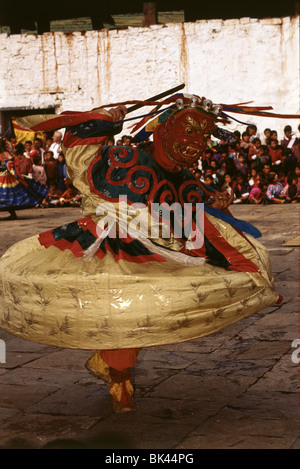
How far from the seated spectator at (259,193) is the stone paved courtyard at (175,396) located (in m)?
9.44

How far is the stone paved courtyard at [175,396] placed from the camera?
3350mm

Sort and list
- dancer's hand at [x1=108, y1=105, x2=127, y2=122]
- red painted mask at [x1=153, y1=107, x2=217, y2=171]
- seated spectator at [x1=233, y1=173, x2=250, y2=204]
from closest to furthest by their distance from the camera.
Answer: red painted mask at [x1=153, y1=107, x2=217, y2=171]
dancer's hand at [x1=108, y1=105, x2=127, y2=122]
seated spectator at [x1=233, y1=173, x2=250, y2=204]

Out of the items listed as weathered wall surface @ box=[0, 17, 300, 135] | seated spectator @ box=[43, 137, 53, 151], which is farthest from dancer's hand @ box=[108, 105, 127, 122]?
weathered wall surface @ box=[0, 17, 300, 135]

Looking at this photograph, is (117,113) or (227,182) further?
(227,182)

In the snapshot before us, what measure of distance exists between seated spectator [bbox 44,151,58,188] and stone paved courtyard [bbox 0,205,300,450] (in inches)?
436

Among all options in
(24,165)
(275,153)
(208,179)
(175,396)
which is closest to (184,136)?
(175,396)

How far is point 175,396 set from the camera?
13.0 ft

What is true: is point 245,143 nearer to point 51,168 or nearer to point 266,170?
point 266,170

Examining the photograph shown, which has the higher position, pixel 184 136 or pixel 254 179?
pixel 184 136

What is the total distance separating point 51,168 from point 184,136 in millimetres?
12923

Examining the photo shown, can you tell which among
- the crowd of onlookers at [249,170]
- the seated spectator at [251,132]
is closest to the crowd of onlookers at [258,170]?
the crowd of onlookers at [249,170]

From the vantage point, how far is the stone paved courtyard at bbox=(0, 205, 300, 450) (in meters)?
3.35

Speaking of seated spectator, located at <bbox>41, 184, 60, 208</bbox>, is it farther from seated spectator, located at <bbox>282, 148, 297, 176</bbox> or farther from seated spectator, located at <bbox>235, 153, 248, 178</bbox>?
seated spectator, located at <bbox>282, 148, 297, 176</bbox>

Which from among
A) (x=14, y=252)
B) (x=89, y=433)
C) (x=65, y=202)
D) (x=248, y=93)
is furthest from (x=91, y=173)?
(x=248, y=93)
